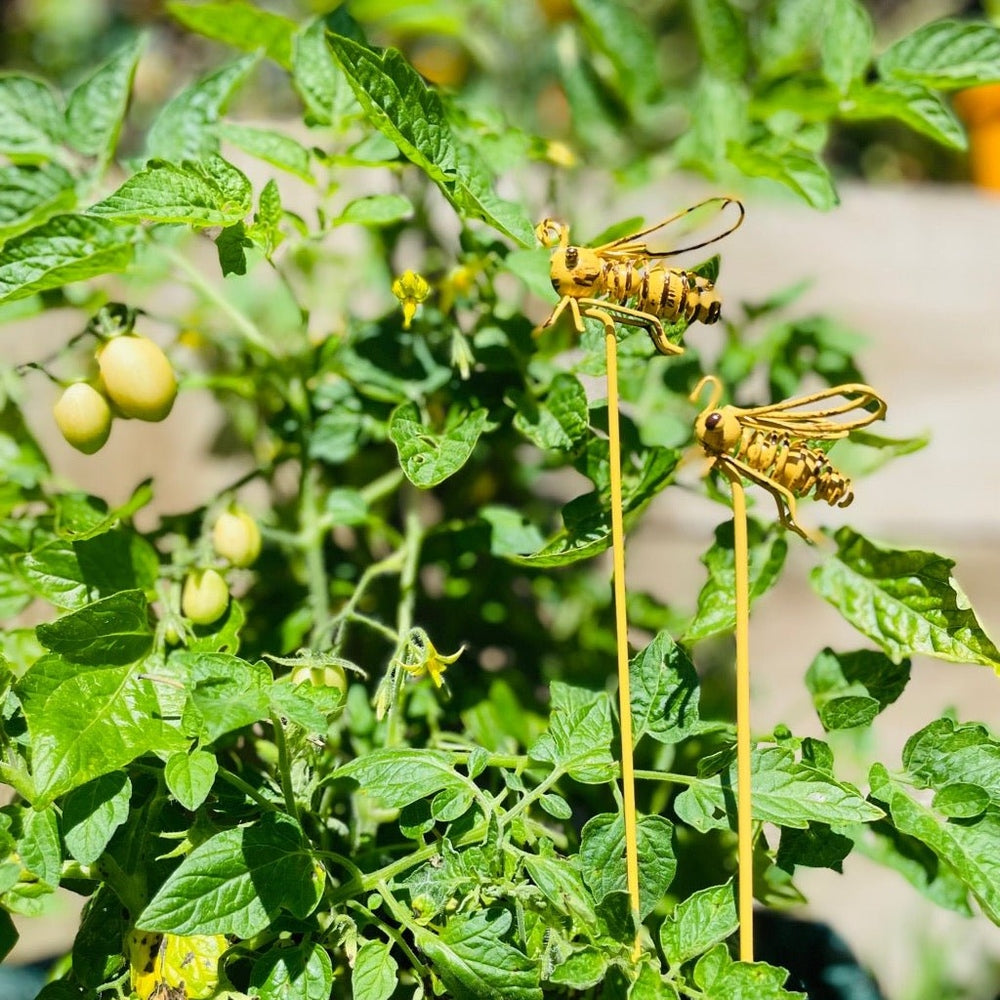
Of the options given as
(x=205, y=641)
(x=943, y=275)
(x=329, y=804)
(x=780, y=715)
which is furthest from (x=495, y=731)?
(x=943, y=275)

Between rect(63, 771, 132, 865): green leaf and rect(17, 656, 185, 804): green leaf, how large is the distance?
0.02m

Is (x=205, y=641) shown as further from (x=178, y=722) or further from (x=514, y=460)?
(x=514, y=460)

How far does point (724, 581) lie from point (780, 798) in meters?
0.17

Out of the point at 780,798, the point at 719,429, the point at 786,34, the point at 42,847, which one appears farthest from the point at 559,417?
the point at 786,34

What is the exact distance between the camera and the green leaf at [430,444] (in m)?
0.59

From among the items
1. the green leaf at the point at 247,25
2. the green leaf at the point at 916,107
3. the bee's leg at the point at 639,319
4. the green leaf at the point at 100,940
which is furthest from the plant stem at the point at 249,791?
the green leaf at the point at 916,107

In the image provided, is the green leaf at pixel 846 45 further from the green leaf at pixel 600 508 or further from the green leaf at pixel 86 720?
the green leaf at pixel 86 720

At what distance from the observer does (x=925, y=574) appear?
658 mm

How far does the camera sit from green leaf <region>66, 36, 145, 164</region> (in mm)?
763

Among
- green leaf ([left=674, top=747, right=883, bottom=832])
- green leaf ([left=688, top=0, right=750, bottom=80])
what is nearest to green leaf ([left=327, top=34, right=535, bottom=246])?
green leaf ([left=674, top=747, right=883, bottom=832])

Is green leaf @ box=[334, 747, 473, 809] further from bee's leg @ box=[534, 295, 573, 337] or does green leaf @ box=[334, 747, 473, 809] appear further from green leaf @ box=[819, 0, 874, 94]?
green leaf @ box=[819, 0, 874, 94]

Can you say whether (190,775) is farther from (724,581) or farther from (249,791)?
A: (724,581)

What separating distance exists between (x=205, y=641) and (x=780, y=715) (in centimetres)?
100

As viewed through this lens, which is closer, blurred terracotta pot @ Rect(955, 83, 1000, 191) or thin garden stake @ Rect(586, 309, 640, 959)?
thin garden stake @ Rect(586, 309, 640, 959)
